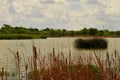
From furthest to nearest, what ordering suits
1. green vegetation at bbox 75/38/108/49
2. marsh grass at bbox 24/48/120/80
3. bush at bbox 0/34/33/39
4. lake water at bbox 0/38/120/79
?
1. bush at bbox 0/34/33/39
2. green vegetation at bbox 75/38/108/49
3. lake water at bbox 0/38/120/79
4. marsh grass at bbox 24/48/120/80

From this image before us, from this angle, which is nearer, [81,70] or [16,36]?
[81,70]

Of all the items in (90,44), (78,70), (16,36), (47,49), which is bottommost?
(47,49)

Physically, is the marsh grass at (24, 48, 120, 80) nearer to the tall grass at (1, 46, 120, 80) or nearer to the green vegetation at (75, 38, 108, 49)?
the tall grass at (1, 46, 120, 80)

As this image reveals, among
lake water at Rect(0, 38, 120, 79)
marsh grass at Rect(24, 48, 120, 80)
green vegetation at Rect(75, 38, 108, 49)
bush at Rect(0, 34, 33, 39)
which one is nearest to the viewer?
marsh grass at Rect(24, 48, 120, 80)

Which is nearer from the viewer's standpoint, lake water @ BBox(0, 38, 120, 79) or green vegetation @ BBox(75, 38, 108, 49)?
lake water @ BBox(0, 38, 120, 79)

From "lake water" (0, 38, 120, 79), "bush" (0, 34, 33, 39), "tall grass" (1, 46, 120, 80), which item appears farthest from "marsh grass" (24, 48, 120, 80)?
"bush" (0, 34, 33, 39)

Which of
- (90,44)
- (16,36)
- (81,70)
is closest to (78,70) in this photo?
(81,70)

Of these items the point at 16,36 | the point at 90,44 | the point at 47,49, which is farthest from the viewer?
the point at 16,36

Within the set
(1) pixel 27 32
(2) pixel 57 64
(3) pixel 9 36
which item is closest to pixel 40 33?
(1) pixel 27 32

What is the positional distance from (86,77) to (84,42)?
18267 mm

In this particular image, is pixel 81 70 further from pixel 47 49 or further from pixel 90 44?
pixel 47 49

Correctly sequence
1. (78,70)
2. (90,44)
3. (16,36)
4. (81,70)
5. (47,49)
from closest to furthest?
(81,70), (78,70), (90,44), (47,49), (16,36)

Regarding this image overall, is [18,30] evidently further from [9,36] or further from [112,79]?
[112,79]

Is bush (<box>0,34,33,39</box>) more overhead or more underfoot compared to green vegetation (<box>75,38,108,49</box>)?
more underfoot
